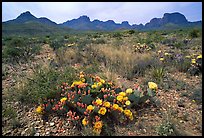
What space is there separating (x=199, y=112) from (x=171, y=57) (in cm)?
305

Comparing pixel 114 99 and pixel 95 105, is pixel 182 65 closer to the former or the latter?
pixel 114 99

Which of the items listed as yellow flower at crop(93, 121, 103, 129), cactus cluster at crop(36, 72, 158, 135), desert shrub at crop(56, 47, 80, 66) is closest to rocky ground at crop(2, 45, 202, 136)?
cactus cluster at crop(36, 72, 158, 135)

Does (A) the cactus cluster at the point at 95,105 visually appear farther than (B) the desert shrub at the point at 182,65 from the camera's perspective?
No

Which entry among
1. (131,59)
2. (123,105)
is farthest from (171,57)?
(123,105)

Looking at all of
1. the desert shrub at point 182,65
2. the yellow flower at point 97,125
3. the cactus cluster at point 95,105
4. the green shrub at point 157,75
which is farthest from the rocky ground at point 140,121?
the desert shrub at point 182,65

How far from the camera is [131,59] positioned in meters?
5.30

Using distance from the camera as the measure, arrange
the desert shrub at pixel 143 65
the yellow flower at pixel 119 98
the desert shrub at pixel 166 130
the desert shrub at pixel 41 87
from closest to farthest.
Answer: the desert shrub at pixel 166 130
the yellow flower at pixel 119 98
the desert shrub at pixel 41 87
the desert shrub at pixel 143 65

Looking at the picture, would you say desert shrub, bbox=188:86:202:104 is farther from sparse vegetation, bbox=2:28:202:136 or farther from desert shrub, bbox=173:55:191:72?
desert shrub, bbox=173:55:191:72

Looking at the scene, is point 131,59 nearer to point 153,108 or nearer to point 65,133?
point 153,108

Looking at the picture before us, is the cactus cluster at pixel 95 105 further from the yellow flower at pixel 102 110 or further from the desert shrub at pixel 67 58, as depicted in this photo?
the desert shrub at pixel 67 58

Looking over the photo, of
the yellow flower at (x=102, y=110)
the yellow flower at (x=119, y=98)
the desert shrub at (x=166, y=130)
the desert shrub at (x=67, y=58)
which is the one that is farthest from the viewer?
the desert shrub at (x=67, y=58)

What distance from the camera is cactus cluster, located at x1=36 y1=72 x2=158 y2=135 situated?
2.68 m

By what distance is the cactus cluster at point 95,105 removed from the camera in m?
2.68

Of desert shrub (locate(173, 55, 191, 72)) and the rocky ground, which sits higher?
desert shrub (locate(173, 55, 191, 72))
